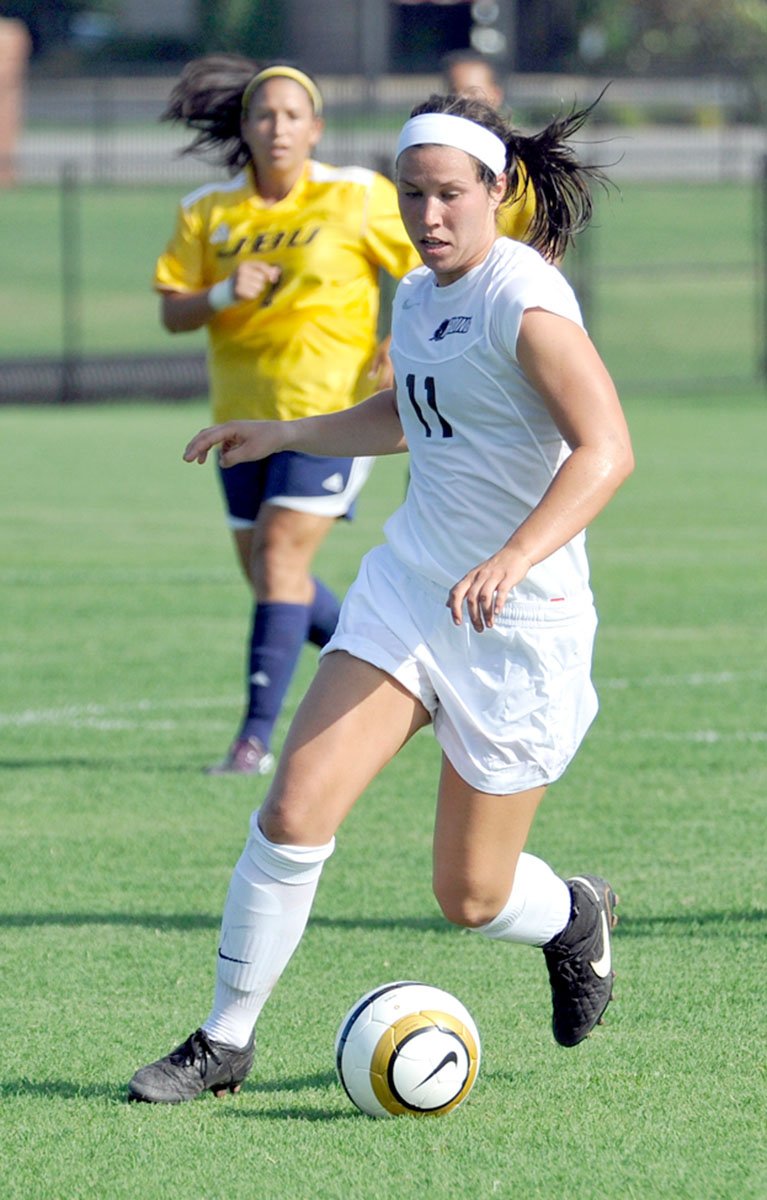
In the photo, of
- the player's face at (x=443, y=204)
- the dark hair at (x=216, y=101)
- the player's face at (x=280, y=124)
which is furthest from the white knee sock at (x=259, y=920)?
the dark hair at (x=216, y=101)

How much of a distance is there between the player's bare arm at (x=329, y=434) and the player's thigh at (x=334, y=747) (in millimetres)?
652

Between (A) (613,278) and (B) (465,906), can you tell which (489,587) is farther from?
(A) (613,278)

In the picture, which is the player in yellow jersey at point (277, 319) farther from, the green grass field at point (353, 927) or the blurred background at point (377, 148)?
the blurred background at point (377, 148)

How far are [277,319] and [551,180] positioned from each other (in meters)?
3.03

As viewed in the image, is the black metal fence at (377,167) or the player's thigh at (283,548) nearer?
the player's thigh at (283,548)

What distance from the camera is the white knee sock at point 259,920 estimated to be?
4.05m

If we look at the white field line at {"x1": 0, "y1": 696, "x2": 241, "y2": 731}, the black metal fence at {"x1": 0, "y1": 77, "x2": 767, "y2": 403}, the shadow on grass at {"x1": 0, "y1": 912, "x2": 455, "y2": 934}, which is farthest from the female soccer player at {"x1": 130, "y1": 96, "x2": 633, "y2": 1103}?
the black metal fence at {"x1": 0, "y1": 77, "x2": 767, "y2": 403}

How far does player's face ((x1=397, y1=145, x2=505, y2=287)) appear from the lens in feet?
13.2

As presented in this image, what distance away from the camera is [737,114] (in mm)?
51438

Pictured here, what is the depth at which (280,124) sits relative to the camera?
696 cm

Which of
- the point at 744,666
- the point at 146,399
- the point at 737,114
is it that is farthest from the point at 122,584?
the point at 737,114

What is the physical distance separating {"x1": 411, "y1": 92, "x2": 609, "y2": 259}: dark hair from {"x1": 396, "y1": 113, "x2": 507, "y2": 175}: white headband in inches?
5.8

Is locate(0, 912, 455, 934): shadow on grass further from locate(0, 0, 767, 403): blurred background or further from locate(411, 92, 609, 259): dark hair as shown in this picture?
locate(0, 0, 767, 403): blurred background

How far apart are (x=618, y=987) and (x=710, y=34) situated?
63.6m
